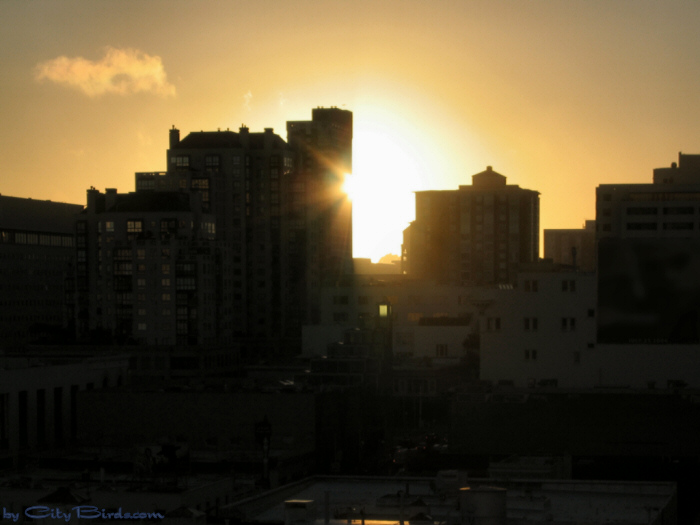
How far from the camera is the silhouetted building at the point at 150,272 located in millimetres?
147000


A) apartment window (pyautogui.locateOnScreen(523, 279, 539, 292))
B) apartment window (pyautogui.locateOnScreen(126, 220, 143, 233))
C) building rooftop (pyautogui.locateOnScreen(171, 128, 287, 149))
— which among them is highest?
building rooftop (pyautogui.locateOnScreen(171, 128, 287, 149))

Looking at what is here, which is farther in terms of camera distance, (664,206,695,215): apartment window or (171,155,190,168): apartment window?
(171,155,190,168): apartment window

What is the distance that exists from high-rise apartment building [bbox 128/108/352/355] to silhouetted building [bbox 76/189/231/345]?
12631mm

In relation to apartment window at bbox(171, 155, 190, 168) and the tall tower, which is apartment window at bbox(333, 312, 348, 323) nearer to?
the tall tower

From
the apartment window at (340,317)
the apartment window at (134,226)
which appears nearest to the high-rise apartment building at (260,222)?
the apartment window at (340,317)

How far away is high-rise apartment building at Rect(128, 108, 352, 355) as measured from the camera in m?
168

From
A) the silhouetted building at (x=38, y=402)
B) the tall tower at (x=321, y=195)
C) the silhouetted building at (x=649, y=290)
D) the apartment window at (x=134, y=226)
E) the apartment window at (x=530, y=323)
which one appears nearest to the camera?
the silhouetted building at (x=38, y=402)

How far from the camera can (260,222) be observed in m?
172

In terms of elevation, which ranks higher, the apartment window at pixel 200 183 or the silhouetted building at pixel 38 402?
the apartment window at pixel 200 183

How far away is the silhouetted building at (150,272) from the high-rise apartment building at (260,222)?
1263cm

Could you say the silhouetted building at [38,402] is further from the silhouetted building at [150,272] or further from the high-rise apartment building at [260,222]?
the high-rise apartment building at [260,222]

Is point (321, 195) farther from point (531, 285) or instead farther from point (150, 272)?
point (531, 285)

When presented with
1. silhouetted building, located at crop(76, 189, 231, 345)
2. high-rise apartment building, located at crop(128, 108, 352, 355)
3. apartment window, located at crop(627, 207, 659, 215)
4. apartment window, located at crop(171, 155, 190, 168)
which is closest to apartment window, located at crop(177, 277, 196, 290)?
silhouetted building, located at crop(76, 189, 231, 345)

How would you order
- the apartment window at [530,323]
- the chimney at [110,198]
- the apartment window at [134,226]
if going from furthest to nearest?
1. the chimney at [110,198]
2. the apartment window at [134,226]
3. the apartment window at [530,323]
